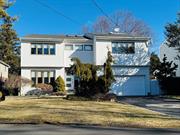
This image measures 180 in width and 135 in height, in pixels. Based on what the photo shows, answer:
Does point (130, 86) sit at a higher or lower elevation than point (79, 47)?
lower

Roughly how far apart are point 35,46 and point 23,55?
1.80 meters

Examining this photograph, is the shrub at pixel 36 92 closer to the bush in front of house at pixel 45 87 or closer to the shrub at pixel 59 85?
the bush in front of house at pixel 45 87

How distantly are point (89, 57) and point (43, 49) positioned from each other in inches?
222

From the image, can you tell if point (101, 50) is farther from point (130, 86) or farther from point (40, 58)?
point (40, 58)

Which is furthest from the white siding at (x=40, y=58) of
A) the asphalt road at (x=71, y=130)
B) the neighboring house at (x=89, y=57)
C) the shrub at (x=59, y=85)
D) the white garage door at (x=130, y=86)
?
the asphalt road at (x=71, y=130)

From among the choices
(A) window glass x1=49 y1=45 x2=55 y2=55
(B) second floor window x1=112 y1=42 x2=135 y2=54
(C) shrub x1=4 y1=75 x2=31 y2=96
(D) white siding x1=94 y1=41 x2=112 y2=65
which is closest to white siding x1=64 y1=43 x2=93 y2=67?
(D) white siding x1=94 y1=41 x2=112 y2=65

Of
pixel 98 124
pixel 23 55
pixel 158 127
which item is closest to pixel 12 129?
pixel 98 124

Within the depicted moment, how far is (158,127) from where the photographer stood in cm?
1355

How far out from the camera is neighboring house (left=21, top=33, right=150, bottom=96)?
45531 mm

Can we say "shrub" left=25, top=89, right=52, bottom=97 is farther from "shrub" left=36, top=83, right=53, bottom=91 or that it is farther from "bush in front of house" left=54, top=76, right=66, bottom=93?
"bush in front of house" left=54, top=76, right=66, bottom=93

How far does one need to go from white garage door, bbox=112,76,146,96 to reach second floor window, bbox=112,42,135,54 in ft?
10.5

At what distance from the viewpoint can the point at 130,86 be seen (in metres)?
46.7

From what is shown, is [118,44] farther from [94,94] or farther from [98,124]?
[98,124]

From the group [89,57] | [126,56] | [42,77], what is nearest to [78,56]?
[89,57]
